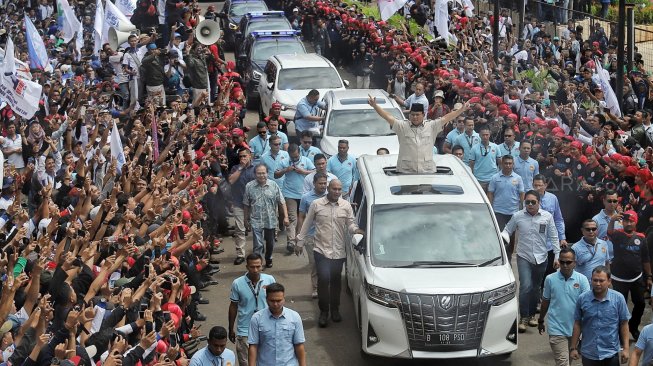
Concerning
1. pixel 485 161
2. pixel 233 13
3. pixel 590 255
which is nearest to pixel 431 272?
pixel 590 255

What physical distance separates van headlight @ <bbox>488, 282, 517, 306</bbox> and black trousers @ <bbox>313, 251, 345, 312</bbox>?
233cm

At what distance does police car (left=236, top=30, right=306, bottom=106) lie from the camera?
26.4m

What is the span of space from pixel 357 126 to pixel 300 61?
17.3 ft

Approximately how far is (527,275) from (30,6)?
2553 cm

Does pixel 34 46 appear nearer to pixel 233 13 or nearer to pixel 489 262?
pixel 489 262

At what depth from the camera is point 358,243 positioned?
1254 centimetres

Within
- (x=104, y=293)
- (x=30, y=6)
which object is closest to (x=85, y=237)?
(x=104, y=293)

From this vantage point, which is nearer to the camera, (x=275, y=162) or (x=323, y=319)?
(x=323, y=319)

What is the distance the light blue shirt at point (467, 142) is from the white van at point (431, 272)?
4140 millimetres

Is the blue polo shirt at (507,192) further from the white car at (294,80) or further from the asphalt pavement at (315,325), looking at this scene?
the white car at (294,80)

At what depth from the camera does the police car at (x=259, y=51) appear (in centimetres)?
2644

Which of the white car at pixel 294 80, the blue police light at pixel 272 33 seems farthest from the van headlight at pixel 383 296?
the blue police light at pixel 272 33

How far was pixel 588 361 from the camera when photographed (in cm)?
1101

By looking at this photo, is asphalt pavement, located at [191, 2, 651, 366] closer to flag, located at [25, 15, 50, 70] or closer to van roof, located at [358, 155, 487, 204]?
van roof, located at [358, 155, 487, 204]
